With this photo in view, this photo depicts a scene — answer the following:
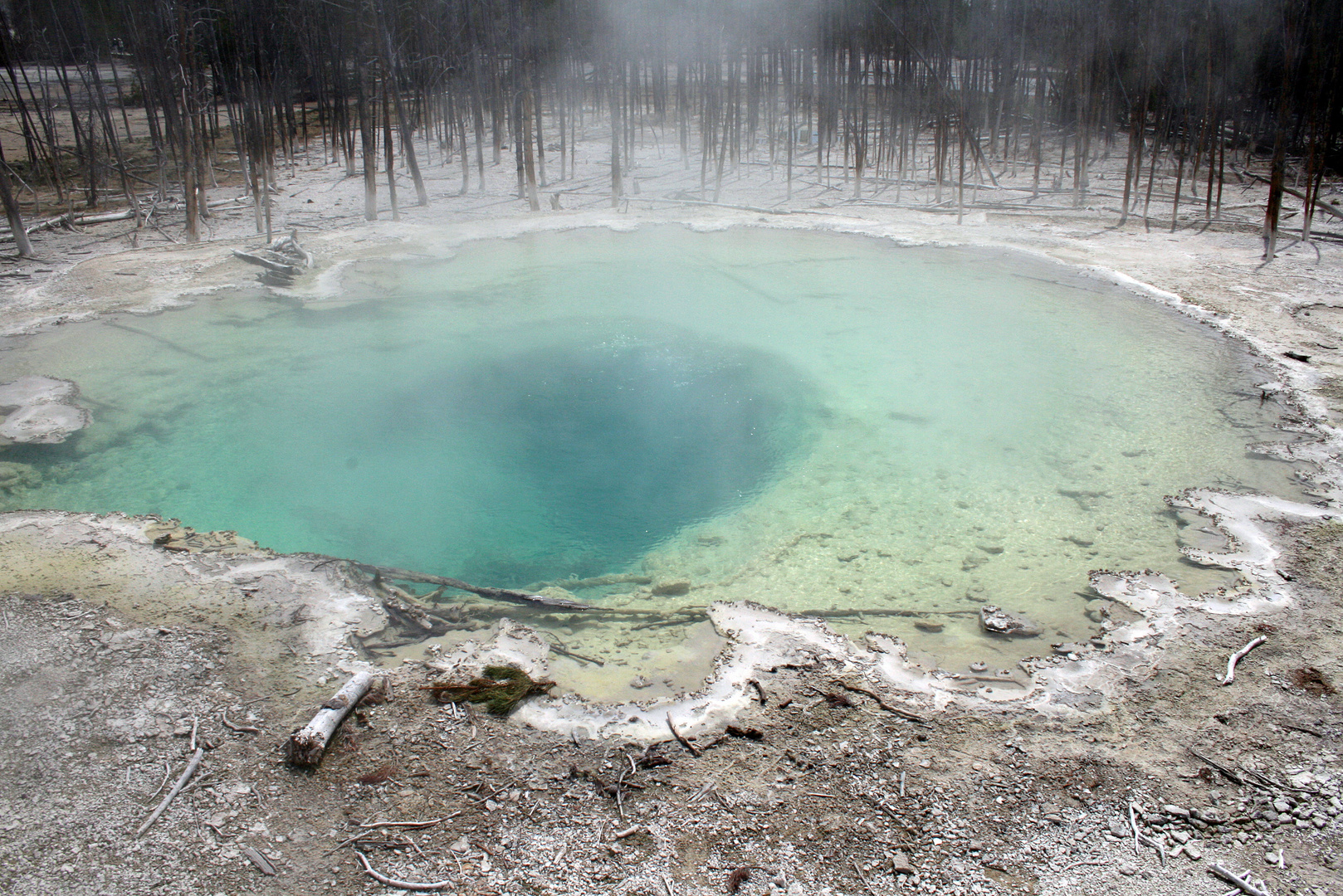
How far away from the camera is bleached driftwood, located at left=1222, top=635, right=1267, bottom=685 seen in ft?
9.39

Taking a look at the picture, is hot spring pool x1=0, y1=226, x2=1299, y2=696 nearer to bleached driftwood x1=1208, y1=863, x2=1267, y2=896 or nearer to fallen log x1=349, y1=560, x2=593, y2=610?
fallen log x1=349, y1=560, x2=593, y2=610

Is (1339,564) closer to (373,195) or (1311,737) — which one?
(1311,737)

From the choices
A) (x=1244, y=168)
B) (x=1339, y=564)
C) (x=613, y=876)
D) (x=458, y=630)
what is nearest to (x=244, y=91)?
(x=458, y=630)

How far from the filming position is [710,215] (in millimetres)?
9648

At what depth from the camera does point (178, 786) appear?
2373 mm

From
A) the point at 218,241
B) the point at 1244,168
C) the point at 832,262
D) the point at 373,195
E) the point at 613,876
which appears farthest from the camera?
the point at 1244,168

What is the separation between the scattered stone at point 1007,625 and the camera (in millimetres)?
3260

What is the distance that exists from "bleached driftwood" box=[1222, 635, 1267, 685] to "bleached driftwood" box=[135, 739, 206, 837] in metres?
3.42

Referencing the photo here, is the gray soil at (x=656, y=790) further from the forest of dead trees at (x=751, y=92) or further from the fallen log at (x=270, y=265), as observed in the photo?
the forest of dead trees at (x=751, y=92)

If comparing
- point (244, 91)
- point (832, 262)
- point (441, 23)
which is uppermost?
point (441, 23)

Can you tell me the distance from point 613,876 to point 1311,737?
2.27m

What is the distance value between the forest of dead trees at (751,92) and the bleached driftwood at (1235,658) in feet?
18.9

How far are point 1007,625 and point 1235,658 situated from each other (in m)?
0.77

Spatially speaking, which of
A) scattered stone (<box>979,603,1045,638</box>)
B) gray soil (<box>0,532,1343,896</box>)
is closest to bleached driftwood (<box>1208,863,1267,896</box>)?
gray soil (<box>0,532,1343,896</box>)
